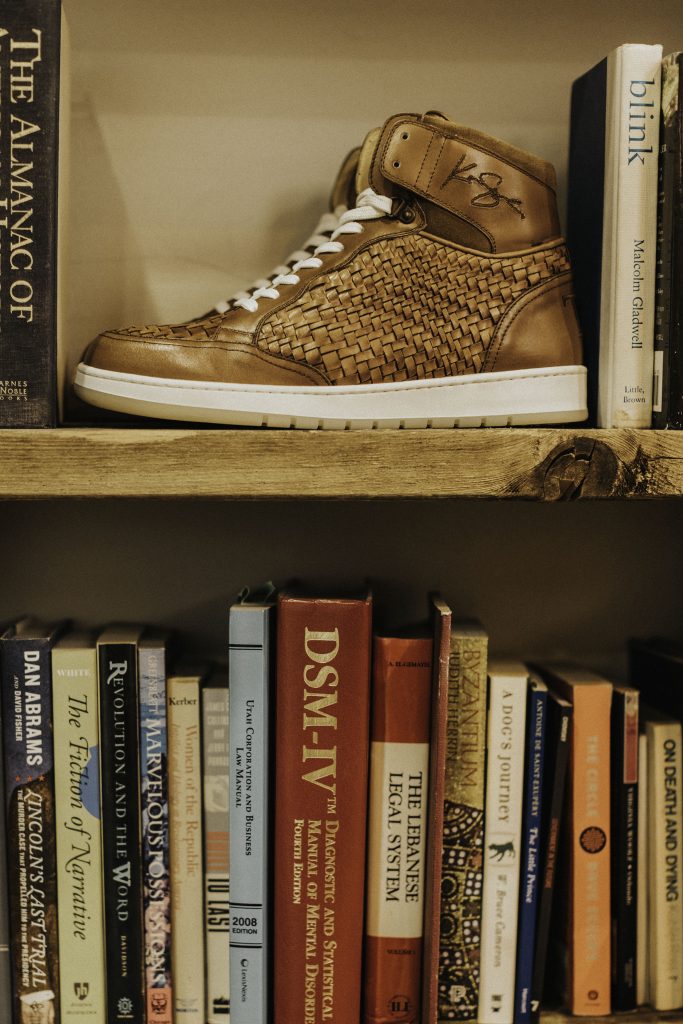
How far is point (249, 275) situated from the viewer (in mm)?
784

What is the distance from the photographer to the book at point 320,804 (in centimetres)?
59

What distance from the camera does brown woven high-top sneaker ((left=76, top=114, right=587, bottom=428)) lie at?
575mm

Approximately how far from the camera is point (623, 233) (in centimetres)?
→ 59

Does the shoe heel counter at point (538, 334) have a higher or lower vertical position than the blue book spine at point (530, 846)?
higher

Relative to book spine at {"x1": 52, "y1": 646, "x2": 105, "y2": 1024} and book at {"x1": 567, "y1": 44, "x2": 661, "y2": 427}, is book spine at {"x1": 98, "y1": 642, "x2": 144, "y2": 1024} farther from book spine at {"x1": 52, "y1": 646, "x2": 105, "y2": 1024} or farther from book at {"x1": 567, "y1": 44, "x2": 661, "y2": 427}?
book at {"x1": 567, "y1": 44, "x2": 661, "y2": 427}

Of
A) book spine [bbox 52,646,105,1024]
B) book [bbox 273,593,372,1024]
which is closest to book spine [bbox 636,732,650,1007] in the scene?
book [bbox 273,593,372,1024]

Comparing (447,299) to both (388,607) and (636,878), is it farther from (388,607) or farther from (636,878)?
(636,878)

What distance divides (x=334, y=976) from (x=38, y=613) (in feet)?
1.44

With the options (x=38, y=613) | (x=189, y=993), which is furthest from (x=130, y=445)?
(x=189, y=993)

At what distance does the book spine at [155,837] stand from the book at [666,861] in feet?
1.36

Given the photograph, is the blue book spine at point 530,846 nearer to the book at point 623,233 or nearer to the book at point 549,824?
the book at point 549,824

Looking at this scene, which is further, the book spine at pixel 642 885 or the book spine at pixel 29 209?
the book spine at pixel 642 885
